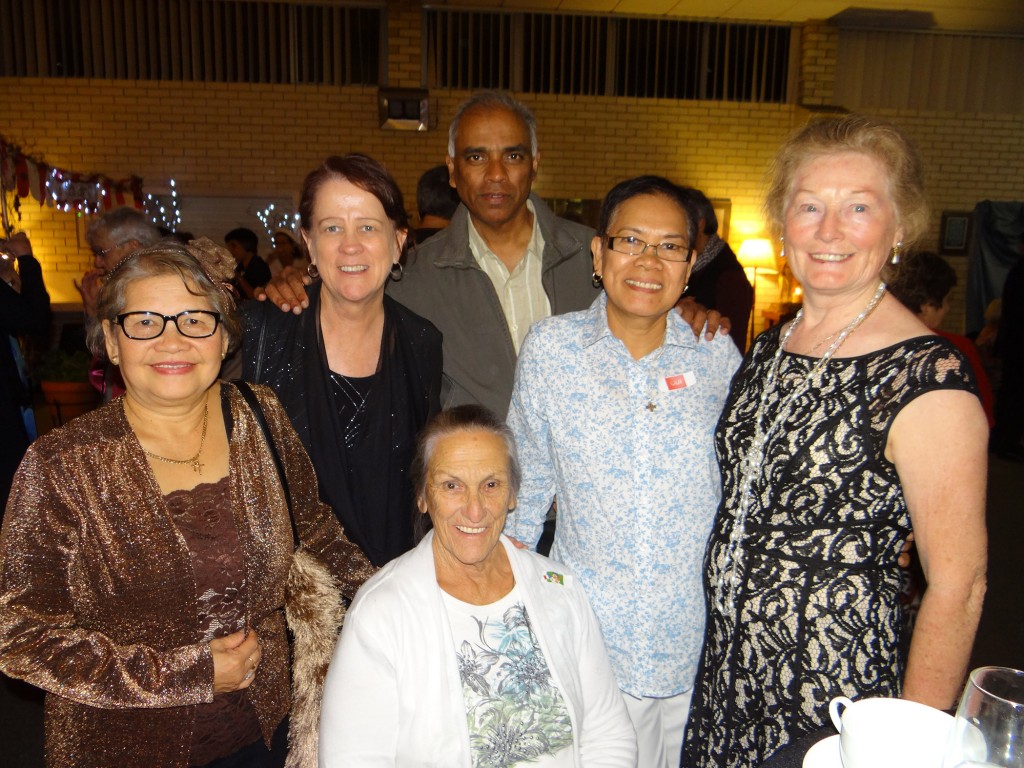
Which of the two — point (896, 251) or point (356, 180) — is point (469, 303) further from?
point (896, 251)

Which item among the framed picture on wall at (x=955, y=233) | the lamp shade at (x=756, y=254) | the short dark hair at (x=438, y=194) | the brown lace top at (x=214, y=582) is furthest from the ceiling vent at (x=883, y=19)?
the brown lace top at (x=214, y=582)

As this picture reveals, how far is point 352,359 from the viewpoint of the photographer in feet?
8.06

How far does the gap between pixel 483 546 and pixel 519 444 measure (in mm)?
441

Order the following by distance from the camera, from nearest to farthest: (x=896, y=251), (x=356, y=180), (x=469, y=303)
A: (x=896, y=251) → (x=356, y=180) → (x=469, y=303)

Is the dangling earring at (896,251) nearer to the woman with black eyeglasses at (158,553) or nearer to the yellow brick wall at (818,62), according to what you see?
the woman with black eyeglasses at (158,553)

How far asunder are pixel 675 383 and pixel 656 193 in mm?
527

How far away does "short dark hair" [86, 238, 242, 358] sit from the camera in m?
1.83

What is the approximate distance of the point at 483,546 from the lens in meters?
1.97

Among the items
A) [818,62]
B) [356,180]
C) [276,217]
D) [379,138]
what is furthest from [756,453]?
[818,62]

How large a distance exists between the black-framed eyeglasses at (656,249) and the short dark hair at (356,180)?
2.30 ft

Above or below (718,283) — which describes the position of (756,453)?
below

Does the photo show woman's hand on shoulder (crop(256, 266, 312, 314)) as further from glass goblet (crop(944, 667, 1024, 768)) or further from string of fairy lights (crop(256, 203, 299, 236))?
string of fairy lights (crop(256, 203, 299, 236))

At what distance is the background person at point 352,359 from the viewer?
2.29 meters

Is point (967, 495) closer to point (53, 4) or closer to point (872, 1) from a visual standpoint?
point (872, 1)
